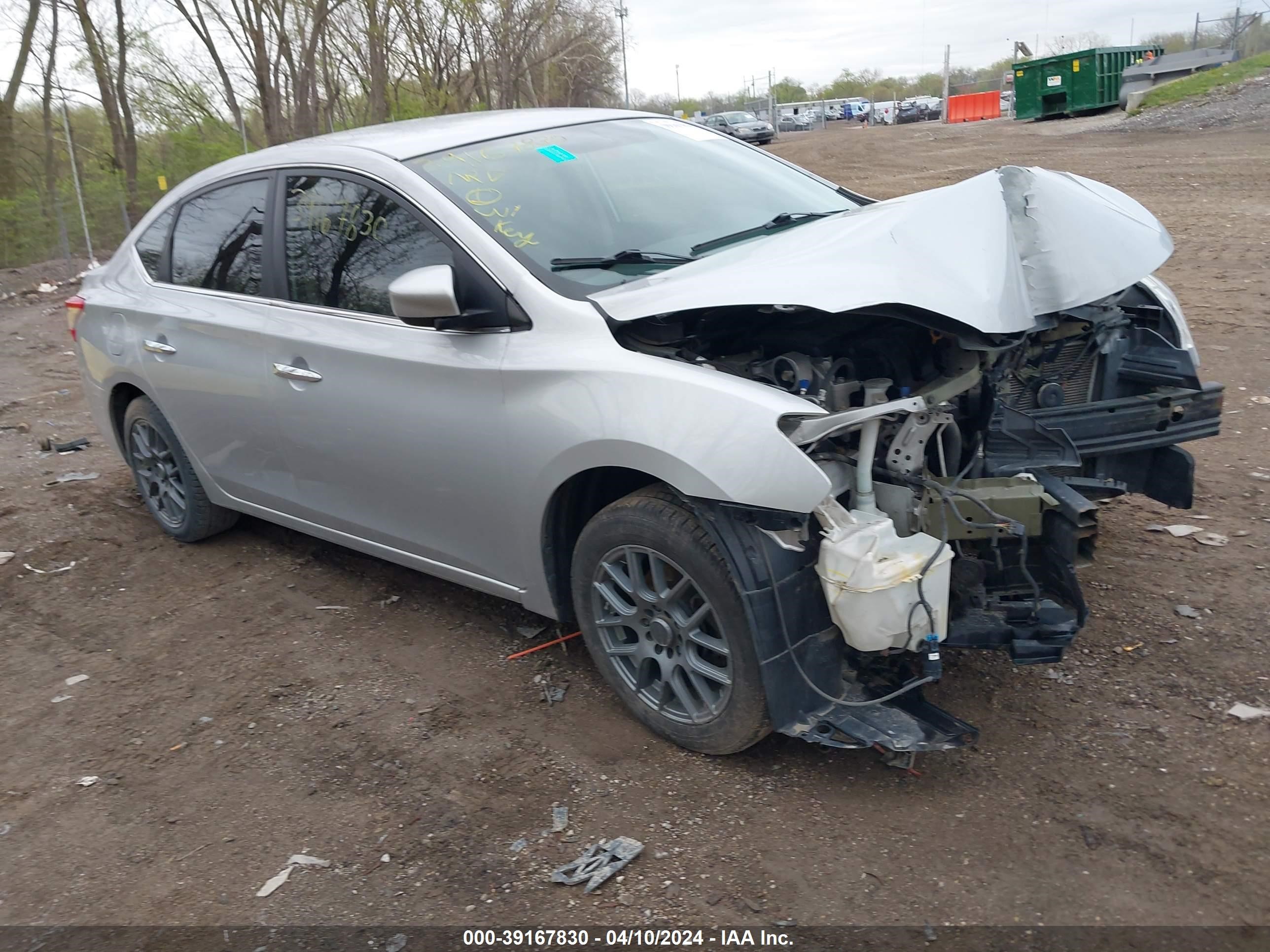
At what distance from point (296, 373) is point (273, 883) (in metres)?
1.94

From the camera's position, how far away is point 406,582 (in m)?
4.89

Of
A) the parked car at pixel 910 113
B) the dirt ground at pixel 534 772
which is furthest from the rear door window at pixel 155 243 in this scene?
the parked car at pixel 910 113

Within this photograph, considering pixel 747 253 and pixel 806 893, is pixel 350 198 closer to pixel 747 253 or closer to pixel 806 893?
pixel 747 253

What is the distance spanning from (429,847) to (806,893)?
107cm

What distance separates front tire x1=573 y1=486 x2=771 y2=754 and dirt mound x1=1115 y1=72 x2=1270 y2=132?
76.0 ft

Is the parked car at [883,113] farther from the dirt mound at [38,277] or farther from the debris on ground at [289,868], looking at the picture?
the debris on ground at [289,868]

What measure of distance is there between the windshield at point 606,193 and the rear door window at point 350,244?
190 millimetres

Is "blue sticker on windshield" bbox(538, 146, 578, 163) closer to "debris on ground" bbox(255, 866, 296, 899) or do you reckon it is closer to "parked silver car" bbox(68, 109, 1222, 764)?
"parked silver car" bbox(68, 109, 1222, 764)

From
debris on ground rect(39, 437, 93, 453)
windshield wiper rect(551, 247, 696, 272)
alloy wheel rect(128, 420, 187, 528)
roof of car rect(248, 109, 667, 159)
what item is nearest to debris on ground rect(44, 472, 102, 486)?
debris on ground rect(39, 437, 93, 453)

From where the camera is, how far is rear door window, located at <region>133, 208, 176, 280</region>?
5.18m

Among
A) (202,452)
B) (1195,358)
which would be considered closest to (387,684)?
(202,452)

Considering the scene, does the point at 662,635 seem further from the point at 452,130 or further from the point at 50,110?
the point at 50,110

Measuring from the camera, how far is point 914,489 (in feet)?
10.4

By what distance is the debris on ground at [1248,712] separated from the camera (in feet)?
10.9
